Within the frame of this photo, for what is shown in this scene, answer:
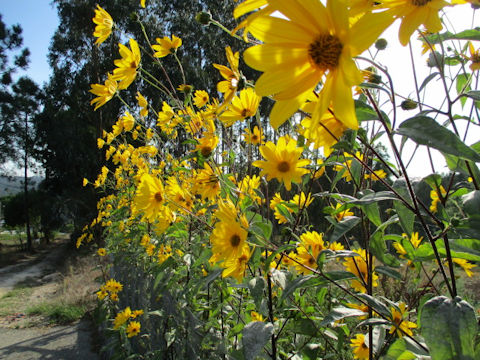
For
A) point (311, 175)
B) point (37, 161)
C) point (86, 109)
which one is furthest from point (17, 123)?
point (311, 175)

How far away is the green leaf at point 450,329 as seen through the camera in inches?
15.5

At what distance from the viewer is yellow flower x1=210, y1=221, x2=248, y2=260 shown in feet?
2.61

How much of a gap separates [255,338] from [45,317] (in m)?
5.86

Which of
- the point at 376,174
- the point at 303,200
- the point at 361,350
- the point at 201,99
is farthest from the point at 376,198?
the point at 201,99

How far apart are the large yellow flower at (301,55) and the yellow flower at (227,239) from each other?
1.44 ft

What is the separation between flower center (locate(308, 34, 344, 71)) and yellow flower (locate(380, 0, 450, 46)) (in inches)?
2.2

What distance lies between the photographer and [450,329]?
411mm

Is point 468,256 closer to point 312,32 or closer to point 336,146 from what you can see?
point 336,146

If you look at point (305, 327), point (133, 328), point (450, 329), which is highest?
point (450, 329)

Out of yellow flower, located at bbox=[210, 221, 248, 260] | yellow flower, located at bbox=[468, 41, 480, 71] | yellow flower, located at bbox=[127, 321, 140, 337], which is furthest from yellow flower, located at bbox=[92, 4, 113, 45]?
yellow flower, located at bbox=[127, 321, 140, 337]

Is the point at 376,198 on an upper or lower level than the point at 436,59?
lower

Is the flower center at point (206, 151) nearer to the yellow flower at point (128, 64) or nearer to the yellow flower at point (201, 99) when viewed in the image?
the yellow flower at point (128, 64)

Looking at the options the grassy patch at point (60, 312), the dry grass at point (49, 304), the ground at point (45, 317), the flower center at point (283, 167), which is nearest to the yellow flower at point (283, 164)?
the flower center at point (283, 167)

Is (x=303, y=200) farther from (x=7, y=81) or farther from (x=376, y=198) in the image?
(x=7, y=81)
